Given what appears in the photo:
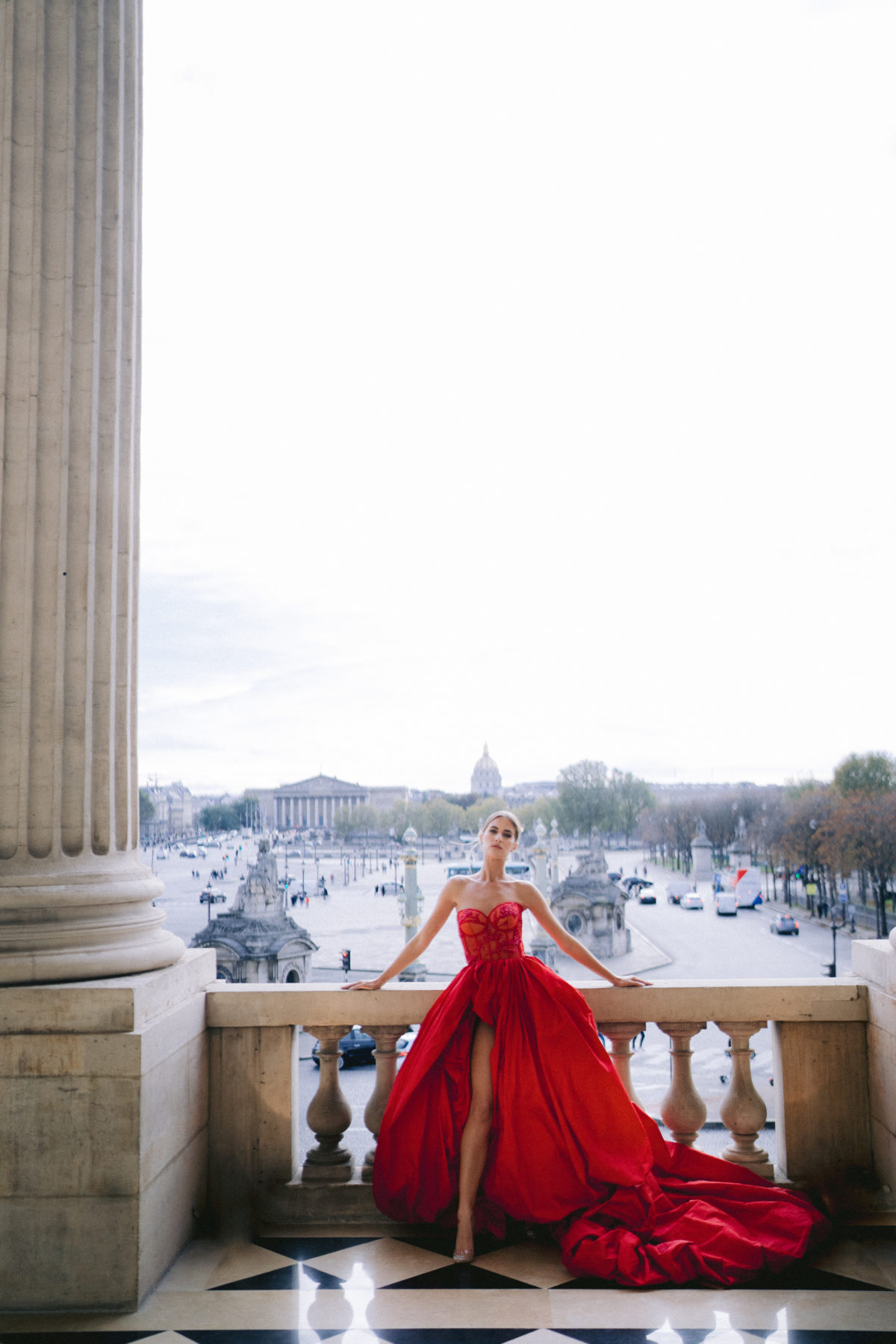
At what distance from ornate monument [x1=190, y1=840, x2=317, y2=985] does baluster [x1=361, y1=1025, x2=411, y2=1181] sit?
2527cm

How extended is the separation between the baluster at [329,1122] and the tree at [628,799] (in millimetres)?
80936

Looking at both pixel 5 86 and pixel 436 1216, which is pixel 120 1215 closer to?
pixel 436 1216

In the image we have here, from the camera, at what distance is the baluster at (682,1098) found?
3.89m

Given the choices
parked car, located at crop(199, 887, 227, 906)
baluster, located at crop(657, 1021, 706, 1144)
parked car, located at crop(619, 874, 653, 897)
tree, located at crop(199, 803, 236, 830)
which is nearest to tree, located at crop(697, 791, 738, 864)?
parked car, located at crop(619, 874, 653, 897)

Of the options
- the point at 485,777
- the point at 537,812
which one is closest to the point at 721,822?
the point at 537,812

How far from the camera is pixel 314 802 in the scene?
12294cm

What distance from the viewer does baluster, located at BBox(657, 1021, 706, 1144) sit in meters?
3.89

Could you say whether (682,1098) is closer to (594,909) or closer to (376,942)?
(594,909)

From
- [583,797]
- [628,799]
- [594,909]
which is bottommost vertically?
[594,909]

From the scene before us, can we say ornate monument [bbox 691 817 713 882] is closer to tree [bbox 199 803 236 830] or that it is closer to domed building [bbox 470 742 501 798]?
domed building [bbox 470 742 501 798]

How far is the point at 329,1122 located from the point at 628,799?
83769 millimetres

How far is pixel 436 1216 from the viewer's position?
11.8 ft

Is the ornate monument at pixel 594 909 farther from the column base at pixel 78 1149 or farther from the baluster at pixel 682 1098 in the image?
the column base at pixel 78 1149

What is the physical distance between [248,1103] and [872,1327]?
2339 millimetres
